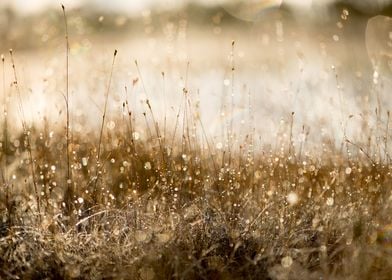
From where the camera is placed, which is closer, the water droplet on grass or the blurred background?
the water droplet on grass

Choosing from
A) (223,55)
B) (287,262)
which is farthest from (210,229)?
(223,55)

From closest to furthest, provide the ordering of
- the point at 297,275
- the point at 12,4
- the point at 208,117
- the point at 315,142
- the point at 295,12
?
the point at 297,275 → the point at 315,142 → the point at 208,117 → the point at 12,4 → the point at 295,12

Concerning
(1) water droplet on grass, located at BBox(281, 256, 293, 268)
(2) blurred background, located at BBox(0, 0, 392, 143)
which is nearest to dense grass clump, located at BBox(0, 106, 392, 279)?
(1) water droplet on grass, located at BBox(281, 256, 293, 268)

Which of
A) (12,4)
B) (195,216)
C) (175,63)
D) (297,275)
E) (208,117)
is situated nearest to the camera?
(297,275)

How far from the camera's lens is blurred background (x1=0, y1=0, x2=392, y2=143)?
21.8 feet

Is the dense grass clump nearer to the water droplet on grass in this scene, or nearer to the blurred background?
the water droplet on grass

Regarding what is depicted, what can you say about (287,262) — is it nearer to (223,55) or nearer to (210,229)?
(210,229)

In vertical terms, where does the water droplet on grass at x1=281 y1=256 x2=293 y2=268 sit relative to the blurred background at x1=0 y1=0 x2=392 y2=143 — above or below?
below

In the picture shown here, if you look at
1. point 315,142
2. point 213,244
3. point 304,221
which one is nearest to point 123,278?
point 213,244

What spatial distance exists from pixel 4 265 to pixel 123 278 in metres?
0.58

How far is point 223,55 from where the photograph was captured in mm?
16938

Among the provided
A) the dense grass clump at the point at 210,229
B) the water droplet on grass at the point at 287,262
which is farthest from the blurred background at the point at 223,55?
the water droplet on grass at the point at 287,262

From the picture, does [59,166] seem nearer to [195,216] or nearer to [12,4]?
[195,216]

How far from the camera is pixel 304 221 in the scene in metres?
3.71
